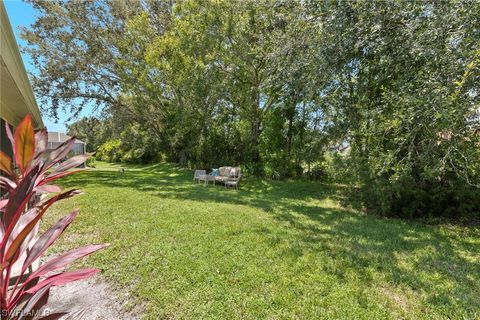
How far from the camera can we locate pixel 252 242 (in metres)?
4.19

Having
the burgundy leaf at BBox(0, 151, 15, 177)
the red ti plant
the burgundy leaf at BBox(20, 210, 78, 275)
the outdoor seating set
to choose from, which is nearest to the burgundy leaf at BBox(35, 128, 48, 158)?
the red ti plant

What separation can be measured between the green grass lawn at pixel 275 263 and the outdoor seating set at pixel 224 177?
462 cm

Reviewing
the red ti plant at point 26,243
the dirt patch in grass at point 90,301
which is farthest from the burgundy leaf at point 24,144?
the dirt patch in grass at point 90,301

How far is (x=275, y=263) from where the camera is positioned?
3.48 metres

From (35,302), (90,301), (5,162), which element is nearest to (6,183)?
(5,162)

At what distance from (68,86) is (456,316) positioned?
714 inches

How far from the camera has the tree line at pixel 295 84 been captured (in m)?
4.29

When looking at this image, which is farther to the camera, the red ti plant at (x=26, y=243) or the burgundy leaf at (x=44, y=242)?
the burgundy leaf at (x=44, y=242)

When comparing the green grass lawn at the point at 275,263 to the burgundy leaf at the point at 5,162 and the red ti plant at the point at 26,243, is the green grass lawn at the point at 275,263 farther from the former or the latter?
the burgundy leaf at the point at 5,162

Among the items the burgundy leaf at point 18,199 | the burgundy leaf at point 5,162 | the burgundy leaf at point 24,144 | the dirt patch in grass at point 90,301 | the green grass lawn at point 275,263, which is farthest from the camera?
the green grass lawn at point 275,263

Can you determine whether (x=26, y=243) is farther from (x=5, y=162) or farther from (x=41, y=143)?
(x=41, y=143)

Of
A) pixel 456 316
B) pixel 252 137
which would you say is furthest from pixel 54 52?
pixel 456 316

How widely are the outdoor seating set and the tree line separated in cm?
172

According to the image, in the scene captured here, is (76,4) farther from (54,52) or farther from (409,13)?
(409,13)
